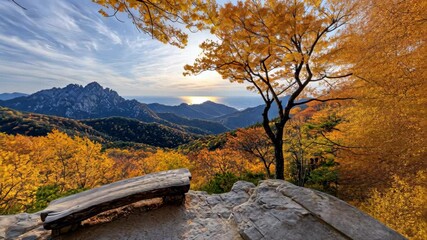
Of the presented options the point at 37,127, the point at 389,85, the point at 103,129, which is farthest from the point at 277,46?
the point at 103,129

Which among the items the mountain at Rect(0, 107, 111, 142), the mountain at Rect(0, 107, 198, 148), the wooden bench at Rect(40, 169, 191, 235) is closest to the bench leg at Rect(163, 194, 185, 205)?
the wooden bench at Rect(40, 169, 191, 235)

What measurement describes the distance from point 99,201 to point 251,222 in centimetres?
360

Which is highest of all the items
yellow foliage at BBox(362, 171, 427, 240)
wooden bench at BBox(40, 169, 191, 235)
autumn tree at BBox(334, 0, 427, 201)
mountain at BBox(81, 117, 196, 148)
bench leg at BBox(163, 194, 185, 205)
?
autumn tree at BBox(334, 0, 427, 201)

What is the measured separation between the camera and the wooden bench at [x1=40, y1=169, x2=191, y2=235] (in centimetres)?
459

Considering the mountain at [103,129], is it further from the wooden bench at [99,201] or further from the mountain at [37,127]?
the wooden bench at [99,201]

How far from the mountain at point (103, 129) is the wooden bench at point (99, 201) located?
120111 millimetres

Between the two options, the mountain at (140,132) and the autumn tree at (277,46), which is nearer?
the autumn tree at (277,46)

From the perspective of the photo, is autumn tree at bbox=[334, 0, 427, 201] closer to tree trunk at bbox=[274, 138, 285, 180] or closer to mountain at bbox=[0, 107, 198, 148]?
tree trunk at bbox=[274, 138, 285, 180]

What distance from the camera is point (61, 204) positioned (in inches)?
211

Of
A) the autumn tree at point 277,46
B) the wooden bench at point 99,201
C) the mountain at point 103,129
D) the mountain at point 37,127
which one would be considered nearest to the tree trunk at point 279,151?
Answer: the autumn tree at point 277,46

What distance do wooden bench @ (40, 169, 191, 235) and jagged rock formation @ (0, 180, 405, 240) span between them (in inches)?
15.9

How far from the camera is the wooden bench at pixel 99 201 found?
4.59 m

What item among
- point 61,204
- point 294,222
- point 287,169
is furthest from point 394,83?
point 287,169

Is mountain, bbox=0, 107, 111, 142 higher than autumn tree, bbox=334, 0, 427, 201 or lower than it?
lower
